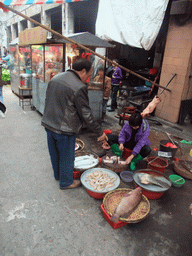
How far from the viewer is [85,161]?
4.09 meters

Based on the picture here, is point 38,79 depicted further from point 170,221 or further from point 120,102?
point 170,221

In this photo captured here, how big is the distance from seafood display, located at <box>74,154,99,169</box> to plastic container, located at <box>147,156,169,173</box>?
114 cm

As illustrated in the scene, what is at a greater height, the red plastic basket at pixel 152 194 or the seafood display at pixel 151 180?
the seafood display at pixel 151 180

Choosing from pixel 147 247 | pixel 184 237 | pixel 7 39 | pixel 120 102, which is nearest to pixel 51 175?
pixel 147 247

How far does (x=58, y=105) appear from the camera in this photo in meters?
2.99

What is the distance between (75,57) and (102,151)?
301 cm

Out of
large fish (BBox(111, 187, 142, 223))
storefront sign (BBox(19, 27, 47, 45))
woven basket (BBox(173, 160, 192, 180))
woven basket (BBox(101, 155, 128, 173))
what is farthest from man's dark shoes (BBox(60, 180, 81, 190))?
storefront sign (BBox(19, 27, 47, 45))

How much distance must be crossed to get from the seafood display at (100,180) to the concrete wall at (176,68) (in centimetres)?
469

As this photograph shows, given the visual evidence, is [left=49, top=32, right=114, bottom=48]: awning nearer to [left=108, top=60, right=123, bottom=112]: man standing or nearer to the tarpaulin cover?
the tarpaulin cover

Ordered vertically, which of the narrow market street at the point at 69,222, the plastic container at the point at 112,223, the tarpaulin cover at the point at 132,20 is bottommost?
the narrow market street at the point at 69,222

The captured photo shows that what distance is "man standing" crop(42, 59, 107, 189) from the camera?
2934mm

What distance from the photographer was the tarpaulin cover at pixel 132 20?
574 cm

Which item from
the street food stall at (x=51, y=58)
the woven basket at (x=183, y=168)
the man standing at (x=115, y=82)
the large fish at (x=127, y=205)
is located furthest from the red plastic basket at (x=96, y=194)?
the man standing at (x=115, y=82)

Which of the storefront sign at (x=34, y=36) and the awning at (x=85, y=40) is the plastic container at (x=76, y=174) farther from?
the storefront sign at (x=34, y=36)
